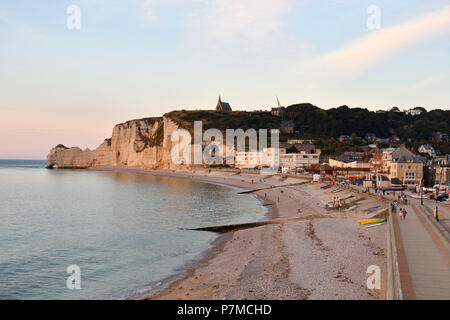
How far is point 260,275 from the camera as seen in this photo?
62.8 feet

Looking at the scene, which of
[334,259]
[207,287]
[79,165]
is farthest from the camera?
[79,165]

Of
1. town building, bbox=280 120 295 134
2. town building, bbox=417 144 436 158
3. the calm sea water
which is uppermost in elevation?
town building, bbox=280 120 295 134

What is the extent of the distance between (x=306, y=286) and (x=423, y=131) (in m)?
159

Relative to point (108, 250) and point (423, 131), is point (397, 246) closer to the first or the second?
point (108, 250)

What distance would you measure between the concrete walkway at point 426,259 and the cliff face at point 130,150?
116967mm

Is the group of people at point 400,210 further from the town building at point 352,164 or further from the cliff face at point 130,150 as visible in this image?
the cliff face at point 130,150

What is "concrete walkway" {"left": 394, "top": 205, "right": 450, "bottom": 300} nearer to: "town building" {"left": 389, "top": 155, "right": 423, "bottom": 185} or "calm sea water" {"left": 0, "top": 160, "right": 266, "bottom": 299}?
"calm sea water" {"left": 0, "top": 160, "right": 266, "bottom": 299}

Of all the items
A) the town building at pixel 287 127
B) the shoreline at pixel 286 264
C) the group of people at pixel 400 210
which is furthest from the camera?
the town building at pixel 287 127

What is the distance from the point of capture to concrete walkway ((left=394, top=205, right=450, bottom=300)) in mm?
12639

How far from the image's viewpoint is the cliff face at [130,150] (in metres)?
144

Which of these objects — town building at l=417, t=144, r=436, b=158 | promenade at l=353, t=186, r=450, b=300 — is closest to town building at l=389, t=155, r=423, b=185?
promenade at l=353, t=186, r=450, b=300

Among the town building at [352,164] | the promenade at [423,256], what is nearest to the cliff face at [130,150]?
the town building at [352,164]

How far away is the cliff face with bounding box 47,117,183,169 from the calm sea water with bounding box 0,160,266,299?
87049mm

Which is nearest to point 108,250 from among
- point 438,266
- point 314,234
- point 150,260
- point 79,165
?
point 150,260
